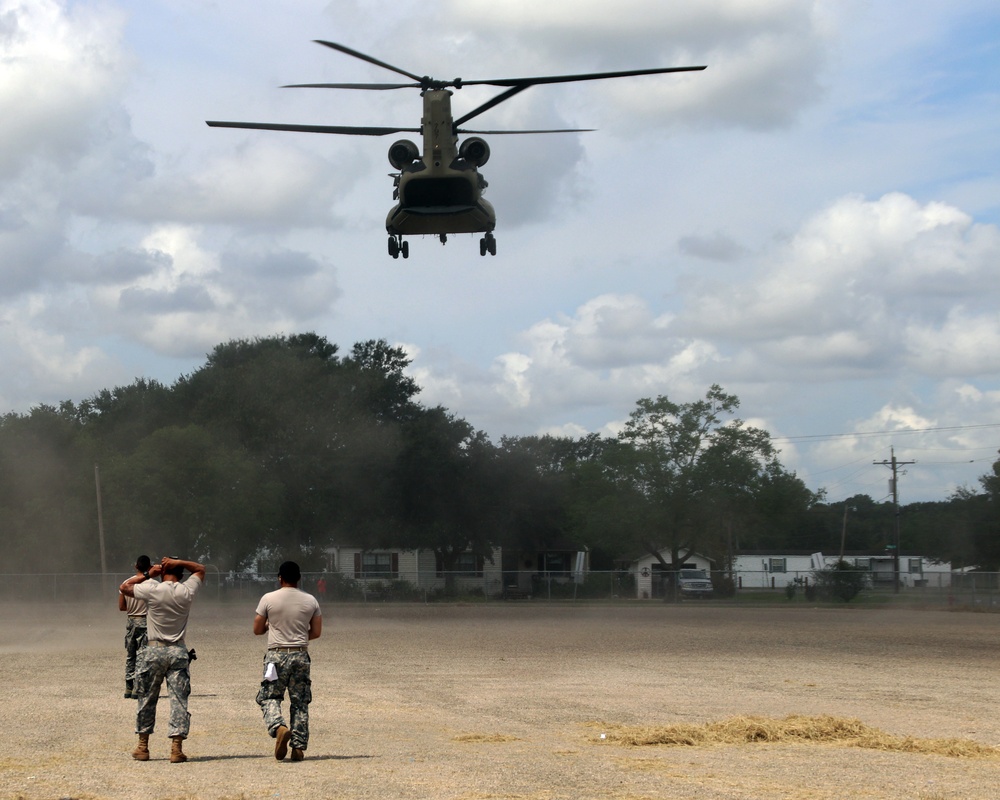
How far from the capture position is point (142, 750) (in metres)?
11.1

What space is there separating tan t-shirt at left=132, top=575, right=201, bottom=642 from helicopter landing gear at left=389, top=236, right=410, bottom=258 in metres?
9.61

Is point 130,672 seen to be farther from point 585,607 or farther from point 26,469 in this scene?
point 26,469

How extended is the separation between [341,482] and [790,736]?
59.1 metres

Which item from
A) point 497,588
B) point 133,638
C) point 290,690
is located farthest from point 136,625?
point 497,588

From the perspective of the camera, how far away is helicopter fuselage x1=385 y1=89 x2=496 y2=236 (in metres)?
17.7

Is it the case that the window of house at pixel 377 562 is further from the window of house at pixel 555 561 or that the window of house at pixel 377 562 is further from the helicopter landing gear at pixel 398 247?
the helicopter landing gear at pixel 398 247

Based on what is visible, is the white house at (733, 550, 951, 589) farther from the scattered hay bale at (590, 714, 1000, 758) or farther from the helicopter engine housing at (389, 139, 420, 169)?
the scattered hay bale at (590, 714, 1000, 758)

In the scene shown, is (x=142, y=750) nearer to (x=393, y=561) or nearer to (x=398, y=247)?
(x=398, y=247)

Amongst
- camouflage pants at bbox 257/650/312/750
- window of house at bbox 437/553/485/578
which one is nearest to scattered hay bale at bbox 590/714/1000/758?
camouflage pants at bbox 257/650/312/750

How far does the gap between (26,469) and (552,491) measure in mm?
31133

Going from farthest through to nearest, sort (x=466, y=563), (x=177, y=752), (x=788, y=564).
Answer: (x=788, y=564) → (x=466, y=563) → (x=177, y=752)

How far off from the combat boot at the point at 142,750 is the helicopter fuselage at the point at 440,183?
9283mm

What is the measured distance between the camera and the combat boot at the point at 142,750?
36.2 feet

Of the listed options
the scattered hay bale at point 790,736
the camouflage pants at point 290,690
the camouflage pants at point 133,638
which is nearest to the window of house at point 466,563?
the camouflage pants at point 133,638
